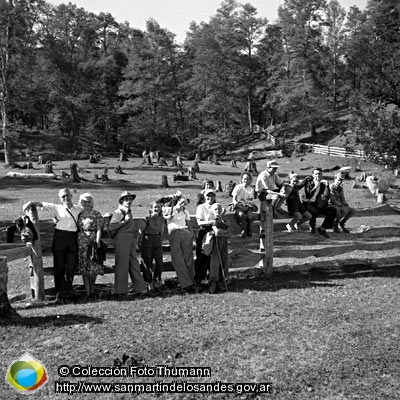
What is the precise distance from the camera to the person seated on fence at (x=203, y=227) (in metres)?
9.70

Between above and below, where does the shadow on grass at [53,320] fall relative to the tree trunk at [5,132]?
below

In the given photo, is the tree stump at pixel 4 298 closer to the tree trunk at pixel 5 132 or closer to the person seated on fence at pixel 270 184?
the person seated on fence at pixel 270 184

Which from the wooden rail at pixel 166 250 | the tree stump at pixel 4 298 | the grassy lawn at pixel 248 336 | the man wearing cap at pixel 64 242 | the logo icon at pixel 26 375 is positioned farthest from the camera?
the man wearing cap at pixel 64 242

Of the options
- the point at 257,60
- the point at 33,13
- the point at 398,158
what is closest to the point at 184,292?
the point at 398,158

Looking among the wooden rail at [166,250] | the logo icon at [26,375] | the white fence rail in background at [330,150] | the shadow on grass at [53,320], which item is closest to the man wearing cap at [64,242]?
the wooden rail at [166,250]

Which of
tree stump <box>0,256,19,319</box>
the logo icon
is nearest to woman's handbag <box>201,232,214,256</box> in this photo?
tree stump <box>0,256,19,319</box>

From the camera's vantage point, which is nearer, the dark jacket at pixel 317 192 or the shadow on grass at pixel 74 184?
the dark jacket at pixel 317 192

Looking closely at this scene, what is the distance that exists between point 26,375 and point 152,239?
4.06 m

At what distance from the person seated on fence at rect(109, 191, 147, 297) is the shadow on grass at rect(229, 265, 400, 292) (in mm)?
1894

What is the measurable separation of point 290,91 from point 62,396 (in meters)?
49.4

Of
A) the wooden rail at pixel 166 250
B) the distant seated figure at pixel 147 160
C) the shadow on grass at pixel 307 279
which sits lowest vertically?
the shadow on grass at pixel 307 279

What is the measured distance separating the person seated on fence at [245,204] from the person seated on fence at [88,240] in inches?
141

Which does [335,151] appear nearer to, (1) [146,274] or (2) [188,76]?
(2) [188,76]

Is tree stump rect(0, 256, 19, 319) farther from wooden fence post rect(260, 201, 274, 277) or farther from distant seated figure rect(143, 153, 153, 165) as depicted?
distant seated figure rect(143, 153, 153, 165)
